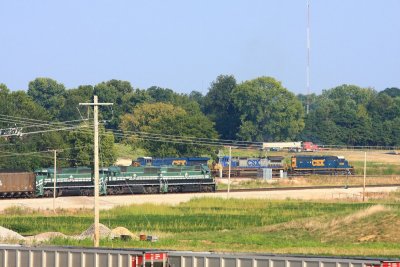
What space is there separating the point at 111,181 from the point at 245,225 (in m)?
39.3

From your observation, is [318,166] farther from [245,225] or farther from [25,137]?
[245,225]

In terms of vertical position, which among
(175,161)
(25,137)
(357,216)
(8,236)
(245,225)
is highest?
(25,137)

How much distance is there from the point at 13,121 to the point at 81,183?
1706 inches

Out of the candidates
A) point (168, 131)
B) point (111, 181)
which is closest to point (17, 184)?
point (111, 181)

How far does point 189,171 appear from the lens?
11325 cm

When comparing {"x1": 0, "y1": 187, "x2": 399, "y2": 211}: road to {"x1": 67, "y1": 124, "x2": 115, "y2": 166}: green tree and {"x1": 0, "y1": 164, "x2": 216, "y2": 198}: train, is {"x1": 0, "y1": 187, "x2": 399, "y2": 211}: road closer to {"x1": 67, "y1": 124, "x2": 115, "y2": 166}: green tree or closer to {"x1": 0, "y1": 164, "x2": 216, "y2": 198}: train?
{"x1": 0, "y1": 164, "x2": 216, "y2": 198}: train

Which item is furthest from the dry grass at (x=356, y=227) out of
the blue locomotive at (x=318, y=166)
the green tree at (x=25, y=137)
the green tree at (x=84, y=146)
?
the blue locomotive at (x=318, y=166)

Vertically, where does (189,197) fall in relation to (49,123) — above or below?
below

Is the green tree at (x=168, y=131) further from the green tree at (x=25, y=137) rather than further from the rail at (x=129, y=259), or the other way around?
the rail at (x=129, y=259)

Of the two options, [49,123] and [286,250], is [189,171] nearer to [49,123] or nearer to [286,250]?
[49,123]

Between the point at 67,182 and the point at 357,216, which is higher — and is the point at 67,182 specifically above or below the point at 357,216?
above

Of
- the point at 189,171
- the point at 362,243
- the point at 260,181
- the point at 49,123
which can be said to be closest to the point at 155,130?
the point at 49,123

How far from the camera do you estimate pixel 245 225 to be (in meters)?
70.3

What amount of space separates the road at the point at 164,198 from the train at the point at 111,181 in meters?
3.39
